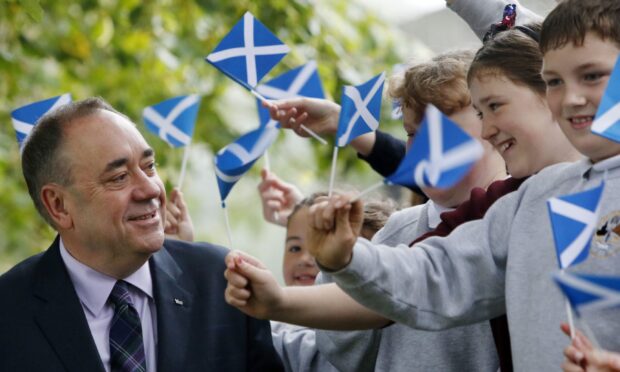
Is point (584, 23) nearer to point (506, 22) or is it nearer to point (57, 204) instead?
point (506, 22)

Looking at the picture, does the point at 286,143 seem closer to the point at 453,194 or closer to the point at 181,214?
the point at 181,214

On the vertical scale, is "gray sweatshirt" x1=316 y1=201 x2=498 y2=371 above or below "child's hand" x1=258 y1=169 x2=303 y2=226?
above

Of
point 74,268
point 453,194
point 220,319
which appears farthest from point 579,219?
point 74,268

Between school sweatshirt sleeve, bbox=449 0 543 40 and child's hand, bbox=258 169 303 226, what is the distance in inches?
44.5

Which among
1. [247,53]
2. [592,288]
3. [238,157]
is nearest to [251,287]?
[238,157]

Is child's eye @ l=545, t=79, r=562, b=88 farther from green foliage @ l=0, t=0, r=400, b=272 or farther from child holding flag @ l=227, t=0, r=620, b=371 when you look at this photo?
green foliage @ l=0, t=0, r=400, b=272

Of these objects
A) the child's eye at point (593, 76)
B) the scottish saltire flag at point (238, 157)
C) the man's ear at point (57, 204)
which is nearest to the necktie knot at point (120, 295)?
the man's ear at point (57, 204)

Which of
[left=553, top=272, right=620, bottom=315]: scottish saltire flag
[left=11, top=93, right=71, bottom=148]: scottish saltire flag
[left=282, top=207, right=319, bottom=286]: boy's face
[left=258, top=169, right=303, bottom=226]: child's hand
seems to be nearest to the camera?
[left=553, top=272, right=620, bottom=315]: scottish saltire flag

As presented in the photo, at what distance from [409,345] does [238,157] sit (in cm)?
66

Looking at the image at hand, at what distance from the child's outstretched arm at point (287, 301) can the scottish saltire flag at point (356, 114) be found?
33 cm

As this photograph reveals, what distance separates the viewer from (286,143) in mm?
7922

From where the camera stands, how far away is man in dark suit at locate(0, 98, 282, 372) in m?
3.17

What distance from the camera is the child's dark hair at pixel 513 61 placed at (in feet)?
9.00

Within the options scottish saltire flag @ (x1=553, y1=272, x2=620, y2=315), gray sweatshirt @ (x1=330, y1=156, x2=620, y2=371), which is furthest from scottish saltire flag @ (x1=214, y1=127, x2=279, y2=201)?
scottish saltire flag @ (x1=553, y1=272, x2=620, y2=315)
